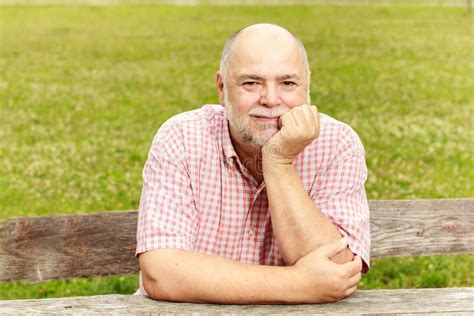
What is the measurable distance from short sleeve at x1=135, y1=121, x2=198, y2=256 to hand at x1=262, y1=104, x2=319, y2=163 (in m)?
0.43

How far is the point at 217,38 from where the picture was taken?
90.5 ft

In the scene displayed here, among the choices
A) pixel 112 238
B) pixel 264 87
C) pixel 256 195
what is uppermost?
pixel 264 87

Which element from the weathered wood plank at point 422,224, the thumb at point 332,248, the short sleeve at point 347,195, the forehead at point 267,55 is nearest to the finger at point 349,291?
the thumb at point 332,248

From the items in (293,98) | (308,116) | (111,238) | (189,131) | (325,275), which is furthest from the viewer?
(111,238)

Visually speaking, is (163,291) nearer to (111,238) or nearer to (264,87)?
(264,87)

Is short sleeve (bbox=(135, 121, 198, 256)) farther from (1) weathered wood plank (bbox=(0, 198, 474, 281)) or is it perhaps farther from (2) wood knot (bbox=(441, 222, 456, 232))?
(2) wood knot (bbox=(441, 222, 456, 232))

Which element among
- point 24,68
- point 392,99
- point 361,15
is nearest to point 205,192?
point 392,99

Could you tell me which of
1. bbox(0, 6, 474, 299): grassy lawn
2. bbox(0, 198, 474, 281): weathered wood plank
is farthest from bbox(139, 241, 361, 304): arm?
bbox(0, 6, 474, 299): grassy lawn

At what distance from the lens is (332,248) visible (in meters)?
3.29

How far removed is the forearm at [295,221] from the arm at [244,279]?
92 millimetres

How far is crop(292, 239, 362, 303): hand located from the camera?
10.1 ft

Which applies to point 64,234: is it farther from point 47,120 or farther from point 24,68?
point 24,68

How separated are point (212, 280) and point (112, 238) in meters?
1.39

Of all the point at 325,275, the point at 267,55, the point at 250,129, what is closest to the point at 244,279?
the point at 325,275
